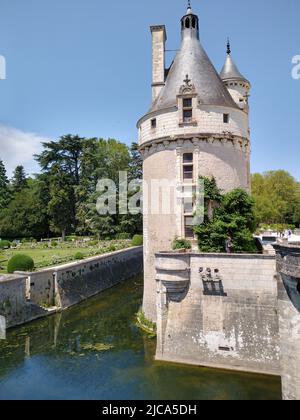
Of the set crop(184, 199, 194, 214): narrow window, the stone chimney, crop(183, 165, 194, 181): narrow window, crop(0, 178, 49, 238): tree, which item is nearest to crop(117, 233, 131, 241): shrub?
crop(0, 178, 49, 238): tree

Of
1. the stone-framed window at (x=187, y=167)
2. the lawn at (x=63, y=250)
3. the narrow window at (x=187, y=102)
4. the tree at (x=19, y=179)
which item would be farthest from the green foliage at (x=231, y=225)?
the tree at (x=19, y=179)

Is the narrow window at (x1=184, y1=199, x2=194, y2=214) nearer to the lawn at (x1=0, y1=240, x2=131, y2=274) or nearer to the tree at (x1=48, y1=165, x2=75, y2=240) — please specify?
the lawn at (x1=0, y1=240, x2=131, y2=274)

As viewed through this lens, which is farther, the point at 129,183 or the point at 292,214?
the point at 292,214

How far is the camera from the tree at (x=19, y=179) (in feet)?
182

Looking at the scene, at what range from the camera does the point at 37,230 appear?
4506 cm

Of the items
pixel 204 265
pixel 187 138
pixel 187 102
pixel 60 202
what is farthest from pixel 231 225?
pixel 60 202

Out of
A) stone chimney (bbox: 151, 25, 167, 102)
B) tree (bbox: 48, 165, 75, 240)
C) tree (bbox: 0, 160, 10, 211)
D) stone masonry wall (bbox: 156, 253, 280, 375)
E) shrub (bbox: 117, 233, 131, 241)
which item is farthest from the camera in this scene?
tree (bbox: 0, 160, 10, 211)

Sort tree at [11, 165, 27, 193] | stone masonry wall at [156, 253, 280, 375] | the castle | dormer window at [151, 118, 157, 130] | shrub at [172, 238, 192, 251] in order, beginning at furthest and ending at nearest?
tree at [11, 165, 27, 193] < dormer window at [151, 118, 157, 130] < shrub at [172, 238, 192, 251] < stone masonry wall at [156, 253, 280, 375] < the castle

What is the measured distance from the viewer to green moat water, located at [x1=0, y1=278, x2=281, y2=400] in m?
10.4

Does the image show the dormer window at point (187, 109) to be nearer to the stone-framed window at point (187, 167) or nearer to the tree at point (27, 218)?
the stone-framed window at point (187, 167)

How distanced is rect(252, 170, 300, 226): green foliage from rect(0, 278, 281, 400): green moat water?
34630 millimetres

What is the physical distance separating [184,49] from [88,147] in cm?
3040
